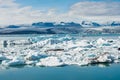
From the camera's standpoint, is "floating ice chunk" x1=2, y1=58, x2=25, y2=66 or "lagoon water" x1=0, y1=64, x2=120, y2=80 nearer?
"lagoon water" x1=0, y1=64, x2=120, y2=80

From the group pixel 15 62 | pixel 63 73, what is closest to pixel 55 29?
pixel 15 62

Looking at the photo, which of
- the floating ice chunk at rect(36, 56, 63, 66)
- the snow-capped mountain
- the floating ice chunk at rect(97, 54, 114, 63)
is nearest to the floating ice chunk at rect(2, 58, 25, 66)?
the floating ice chunk at rect(36, 56, 63, 66)

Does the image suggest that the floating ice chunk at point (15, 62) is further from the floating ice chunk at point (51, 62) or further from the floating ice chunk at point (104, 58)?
the floating ice chunk at point (104, 58)

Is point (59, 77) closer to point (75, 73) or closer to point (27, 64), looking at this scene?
point (75, 73)

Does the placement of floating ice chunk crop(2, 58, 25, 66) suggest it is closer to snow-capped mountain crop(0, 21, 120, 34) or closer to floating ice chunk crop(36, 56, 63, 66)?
floating ice chunk crop(36, 56, 63, 66)

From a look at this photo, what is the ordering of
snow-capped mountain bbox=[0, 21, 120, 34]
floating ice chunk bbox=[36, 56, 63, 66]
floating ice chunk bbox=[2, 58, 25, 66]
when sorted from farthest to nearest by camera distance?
snow-capped mountain bbox=[0, 21, 120, 34] < floating ice chunk bbox=[2, 58, 25, 66] < floating ice chunk bbox=[36, 56, 63, 66]

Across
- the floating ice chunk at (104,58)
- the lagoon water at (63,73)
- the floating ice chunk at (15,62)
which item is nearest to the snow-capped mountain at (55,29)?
the floating ice chunk at (104,58)

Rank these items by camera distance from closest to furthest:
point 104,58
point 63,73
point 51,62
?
1. point 63,73
2. point 51,62
3. point 104,58

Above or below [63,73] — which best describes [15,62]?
above

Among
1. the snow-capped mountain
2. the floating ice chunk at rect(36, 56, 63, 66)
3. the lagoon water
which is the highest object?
the floating ice chunk at rect(36, 56, 63, 66)

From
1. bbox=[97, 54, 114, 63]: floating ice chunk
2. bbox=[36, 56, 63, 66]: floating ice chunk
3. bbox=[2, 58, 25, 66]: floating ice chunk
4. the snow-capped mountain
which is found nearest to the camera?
bbox=[36, 56, 63, 66]: floating ice chunk

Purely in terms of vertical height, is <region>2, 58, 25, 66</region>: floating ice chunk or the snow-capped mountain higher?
<region>2, 58, 25, 66</region>: floating ice chunk

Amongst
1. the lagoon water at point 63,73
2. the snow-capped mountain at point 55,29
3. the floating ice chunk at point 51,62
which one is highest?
the floating ice chunk at point 51,62

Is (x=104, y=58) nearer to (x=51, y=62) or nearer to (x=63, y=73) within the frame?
(x=51, y=62)
